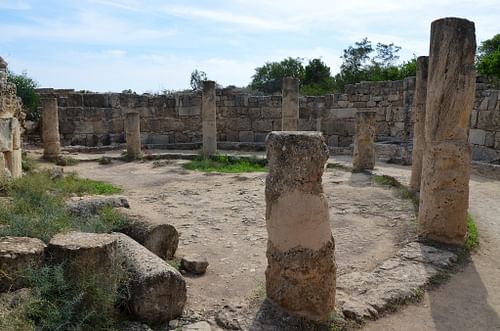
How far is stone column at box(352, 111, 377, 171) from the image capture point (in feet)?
38.2

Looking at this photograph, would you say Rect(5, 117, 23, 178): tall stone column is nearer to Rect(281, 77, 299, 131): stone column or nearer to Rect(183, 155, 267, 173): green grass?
Rect(183, 155, 267, 173): green grass

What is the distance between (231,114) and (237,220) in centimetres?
1207

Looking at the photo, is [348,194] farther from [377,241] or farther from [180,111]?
[180,111]

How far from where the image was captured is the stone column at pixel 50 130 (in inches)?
539

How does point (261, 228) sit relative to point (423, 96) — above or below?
below

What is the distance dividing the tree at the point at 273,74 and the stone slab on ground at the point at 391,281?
104 ft

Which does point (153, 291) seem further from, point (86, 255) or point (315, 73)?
point (315, 73)

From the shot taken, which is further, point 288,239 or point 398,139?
point 398,139

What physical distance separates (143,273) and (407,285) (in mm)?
2832

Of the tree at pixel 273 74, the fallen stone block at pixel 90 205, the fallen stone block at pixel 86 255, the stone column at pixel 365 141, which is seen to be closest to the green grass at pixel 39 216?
the fallen stone block at pixel 90 205

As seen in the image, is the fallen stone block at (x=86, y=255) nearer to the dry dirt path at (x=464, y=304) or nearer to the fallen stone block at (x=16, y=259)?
the fallen stone block at (x=16, y=259)

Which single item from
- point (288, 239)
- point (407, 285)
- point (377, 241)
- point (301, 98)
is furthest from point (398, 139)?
point (288, 239)

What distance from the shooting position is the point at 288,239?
3.98m

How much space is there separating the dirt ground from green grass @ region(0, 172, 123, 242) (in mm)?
850
